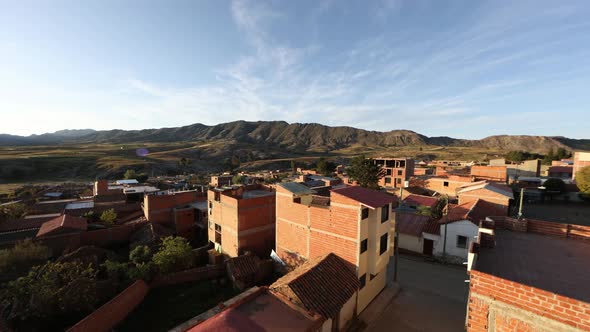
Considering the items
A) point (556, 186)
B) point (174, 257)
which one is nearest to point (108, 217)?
point (174, 257)

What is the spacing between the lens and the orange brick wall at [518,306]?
A: 215 inches

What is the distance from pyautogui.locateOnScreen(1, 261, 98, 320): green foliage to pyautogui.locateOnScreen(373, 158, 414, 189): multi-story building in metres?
51.7

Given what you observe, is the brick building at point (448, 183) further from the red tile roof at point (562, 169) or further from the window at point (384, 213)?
the red tile roof at point (562, 169)

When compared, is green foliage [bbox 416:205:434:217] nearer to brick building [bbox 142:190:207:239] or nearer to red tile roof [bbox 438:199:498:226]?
red tile roof [bbox 438:199:498:226]

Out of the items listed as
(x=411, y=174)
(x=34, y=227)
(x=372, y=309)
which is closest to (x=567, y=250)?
(x=372, y=309)

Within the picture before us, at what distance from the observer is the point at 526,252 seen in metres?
9.14

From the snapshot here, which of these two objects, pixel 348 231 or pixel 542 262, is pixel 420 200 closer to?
pixel 348 231

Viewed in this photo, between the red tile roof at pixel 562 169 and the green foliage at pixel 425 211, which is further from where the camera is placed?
the red tile roof at pixel 562 169

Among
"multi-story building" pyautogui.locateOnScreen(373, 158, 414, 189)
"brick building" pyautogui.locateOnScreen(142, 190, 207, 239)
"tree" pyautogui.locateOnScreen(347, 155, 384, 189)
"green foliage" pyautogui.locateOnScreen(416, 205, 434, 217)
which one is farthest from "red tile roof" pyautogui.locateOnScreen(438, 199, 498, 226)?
"multi-story building" pyautogui.locateOnScreen(373, 158, 414, 189)

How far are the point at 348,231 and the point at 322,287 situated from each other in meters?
3.49

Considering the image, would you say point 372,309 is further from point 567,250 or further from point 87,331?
point 87,331

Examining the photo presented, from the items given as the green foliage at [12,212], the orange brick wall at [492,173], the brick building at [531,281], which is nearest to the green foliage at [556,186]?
the orange brick wall at [492,173]

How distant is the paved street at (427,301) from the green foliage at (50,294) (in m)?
16.9

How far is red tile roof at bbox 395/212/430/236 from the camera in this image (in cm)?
2314
